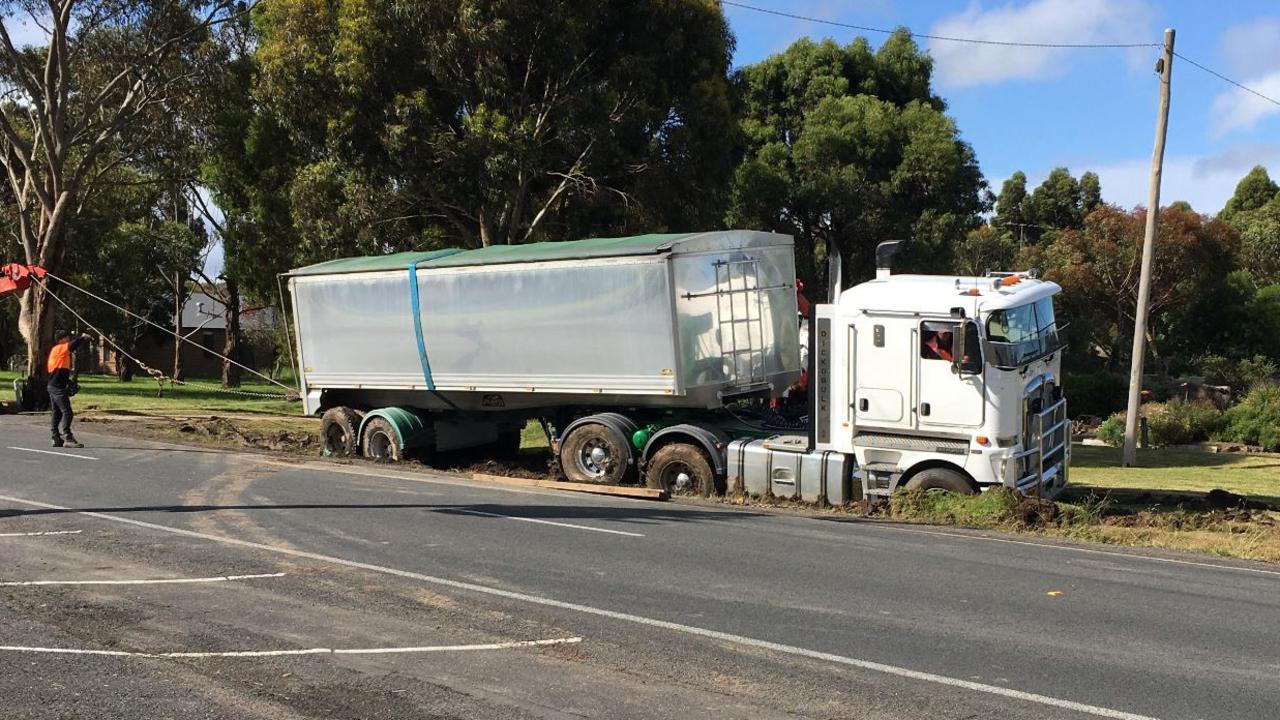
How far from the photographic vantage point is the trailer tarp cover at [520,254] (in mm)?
15445

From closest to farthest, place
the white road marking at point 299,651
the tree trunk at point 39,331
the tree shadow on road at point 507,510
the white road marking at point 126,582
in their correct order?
the white road marking at point 299,651
the white road marking at point 126,582
the tree shadow on road at point 507,510
the tree trunk at point 39,331

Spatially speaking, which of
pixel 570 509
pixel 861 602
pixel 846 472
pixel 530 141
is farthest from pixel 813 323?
pixel 530 141

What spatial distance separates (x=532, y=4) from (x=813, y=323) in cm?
1302

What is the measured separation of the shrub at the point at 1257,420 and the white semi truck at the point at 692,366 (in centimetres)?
1251

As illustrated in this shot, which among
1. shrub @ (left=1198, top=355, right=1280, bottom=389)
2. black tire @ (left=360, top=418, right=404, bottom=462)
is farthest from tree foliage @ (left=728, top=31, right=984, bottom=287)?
black tire @ (left=360, top=418, right=404, bottom=462)

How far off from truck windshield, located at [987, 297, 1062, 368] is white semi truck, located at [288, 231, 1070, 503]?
3 cm

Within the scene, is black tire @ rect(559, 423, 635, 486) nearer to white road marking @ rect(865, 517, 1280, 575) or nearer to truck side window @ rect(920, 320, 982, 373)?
white road marking @ rect(865, 517, 1280, 575)

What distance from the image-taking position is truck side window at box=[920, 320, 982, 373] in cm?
1284

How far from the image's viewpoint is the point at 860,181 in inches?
1532

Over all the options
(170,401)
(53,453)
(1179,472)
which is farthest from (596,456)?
(170,401)

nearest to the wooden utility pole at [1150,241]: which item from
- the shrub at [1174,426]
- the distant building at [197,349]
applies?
the shrub at [1174,426]

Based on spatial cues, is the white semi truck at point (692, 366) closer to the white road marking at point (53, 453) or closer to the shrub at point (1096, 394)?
the white road marking at point (53, 453)

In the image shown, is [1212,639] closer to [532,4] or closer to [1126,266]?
[532,4]

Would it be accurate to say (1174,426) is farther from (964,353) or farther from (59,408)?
(59,408)
